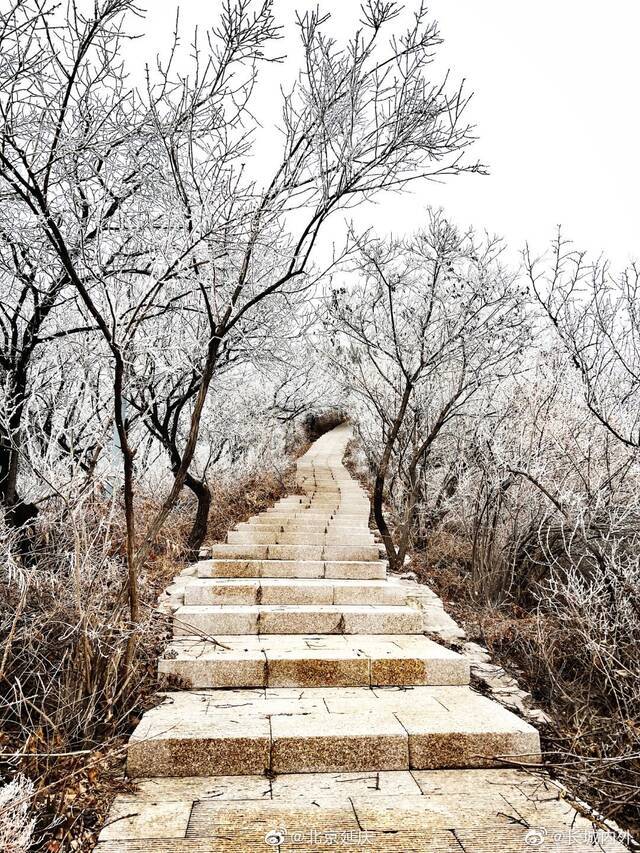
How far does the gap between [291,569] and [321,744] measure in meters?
2.95

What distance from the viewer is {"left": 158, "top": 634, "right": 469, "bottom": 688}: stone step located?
424cm

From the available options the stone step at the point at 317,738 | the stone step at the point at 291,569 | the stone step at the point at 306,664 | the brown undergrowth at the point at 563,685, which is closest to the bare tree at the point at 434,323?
the brown undergrowth at the point at 563,685

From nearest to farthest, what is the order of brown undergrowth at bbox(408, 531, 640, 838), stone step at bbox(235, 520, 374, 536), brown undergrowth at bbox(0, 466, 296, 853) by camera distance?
brown undergrowth at bbox(0, 466, 296, 853) → brown undergrowth at bbox(408, 531, 640, 838) → stone step at bbox(235, 520, 374, 536)

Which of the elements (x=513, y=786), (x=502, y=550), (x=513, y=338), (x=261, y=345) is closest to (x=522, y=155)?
(x=513, y=338)

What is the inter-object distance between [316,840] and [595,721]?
7.38ft

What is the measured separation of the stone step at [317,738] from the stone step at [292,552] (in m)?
2.76

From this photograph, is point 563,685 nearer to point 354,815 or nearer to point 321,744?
point 321,744

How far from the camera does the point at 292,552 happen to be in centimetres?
671

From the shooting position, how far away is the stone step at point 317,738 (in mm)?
3312

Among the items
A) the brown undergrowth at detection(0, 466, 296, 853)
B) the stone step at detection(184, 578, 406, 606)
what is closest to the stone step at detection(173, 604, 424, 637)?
the stone step at detection(184, 578, 406, 606)

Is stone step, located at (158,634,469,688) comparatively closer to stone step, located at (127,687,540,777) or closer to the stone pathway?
the stone pathway

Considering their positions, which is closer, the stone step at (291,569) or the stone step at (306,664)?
the stone step at (306,664)

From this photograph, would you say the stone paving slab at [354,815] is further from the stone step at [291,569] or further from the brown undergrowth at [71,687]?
the stone step at [291,569]

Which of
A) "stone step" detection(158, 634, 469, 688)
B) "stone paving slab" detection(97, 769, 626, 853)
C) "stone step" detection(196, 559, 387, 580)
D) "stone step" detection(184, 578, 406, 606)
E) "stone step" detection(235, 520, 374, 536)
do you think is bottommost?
"stone paving slab" detection(97, 769, 626, 853)
